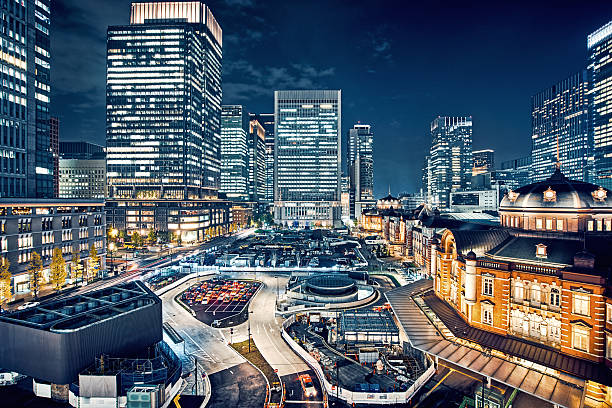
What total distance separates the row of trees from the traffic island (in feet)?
167

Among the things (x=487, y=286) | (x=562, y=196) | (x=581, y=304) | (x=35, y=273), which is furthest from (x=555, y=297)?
(x=35, y=273)

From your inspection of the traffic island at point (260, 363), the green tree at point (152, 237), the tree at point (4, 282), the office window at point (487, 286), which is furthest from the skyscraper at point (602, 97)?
the tree at point (4, 282)

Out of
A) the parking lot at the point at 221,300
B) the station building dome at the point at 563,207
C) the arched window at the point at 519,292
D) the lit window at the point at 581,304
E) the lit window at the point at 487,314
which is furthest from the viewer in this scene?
the parking lot at the point at 221,300

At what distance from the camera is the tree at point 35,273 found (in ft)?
234

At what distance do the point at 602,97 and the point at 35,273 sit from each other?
245m

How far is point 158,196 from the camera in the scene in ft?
553

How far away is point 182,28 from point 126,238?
110 meters

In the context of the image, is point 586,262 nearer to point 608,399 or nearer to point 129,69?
point 608,399

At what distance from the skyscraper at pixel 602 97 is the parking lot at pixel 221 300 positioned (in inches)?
7376

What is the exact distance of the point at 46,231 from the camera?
7931 centimetres

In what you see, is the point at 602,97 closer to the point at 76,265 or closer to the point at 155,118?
the point at 155,118

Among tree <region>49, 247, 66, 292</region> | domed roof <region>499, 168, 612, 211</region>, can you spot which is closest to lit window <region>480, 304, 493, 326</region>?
domed roof <region>499, 168, 612, 211</region>

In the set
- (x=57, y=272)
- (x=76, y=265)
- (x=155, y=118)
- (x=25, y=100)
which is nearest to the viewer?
(x=57, y=272)

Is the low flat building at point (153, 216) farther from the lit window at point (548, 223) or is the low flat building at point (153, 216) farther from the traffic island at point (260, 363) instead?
the lit window at point (548, 223)
